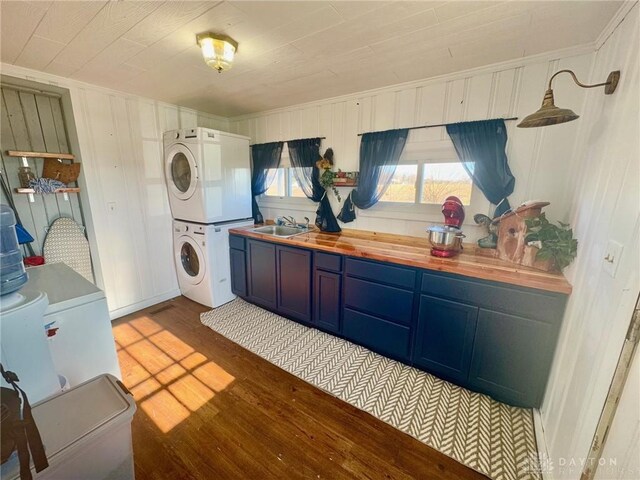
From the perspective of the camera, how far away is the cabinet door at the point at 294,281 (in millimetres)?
2457

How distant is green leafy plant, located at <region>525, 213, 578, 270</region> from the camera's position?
4.81 ft

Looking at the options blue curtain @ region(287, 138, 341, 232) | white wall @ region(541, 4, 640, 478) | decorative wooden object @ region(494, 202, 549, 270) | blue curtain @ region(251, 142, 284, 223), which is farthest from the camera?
blue curtain @ region(251, 142, 284, 223)

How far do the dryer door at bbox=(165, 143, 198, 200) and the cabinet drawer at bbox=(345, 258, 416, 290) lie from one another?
1.83 meters

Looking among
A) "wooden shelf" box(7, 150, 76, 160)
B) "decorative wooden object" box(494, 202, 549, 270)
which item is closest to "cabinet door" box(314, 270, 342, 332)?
"decorative wooden object" box(494, 202, 549, 270)

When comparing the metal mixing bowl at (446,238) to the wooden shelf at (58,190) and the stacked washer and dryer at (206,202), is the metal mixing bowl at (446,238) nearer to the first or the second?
the stacked washer and dryer at (206,202)

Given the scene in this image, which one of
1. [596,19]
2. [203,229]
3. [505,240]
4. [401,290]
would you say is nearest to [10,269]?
[203,229]

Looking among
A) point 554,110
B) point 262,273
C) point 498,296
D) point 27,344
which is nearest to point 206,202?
point 262,273

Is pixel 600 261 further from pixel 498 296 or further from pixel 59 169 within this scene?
pixel 59 169

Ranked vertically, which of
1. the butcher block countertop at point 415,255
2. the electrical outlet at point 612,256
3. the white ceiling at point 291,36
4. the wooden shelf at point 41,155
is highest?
the white ceiling at point 291,36

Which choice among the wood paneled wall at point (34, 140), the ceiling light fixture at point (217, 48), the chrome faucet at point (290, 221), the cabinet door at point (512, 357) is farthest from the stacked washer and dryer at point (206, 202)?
the cabinet door at point (512, 357)

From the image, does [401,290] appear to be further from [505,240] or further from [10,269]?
[10,269]

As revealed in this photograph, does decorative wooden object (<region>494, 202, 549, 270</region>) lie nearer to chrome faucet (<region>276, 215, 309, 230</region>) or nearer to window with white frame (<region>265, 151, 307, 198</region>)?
chrome faucet (<region>276, 215, 309, 230</region>)

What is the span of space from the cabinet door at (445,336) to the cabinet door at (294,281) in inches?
41.0

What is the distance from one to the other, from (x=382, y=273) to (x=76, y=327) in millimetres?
1919
